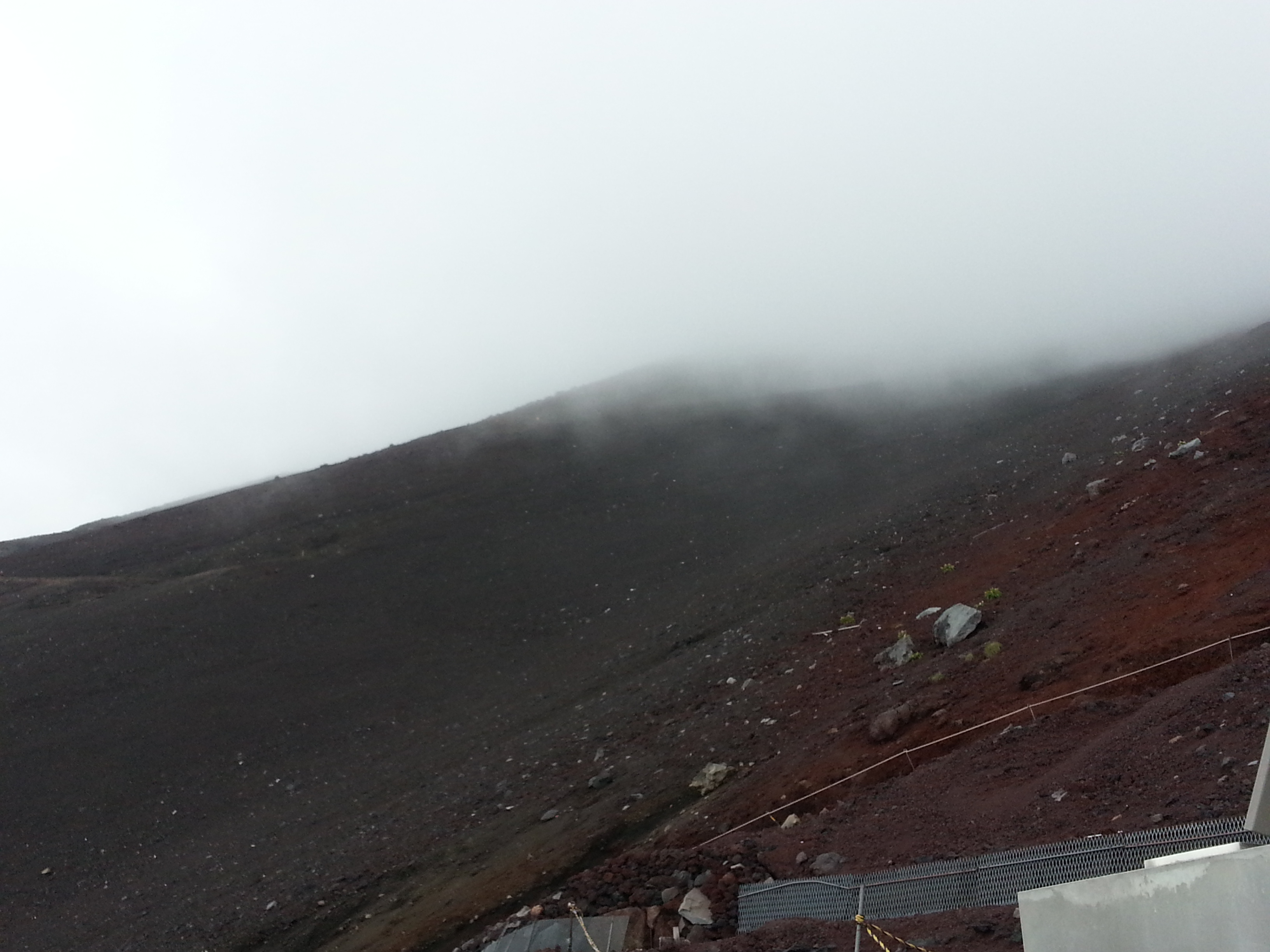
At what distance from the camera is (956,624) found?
14539mm

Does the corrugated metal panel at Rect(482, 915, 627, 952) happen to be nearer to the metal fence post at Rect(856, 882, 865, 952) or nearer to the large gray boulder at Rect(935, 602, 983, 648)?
the metal fence post at Rect(856, 882, 865, 952)

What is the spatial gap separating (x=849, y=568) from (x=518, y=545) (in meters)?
14.5

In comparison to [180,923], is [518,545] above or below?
above

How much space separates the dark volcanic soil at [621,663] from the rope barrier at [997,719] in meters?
0.12

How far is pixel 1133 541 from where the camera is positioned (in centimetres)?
1459

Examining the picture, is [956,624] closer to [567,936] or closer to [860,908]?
[860,908]

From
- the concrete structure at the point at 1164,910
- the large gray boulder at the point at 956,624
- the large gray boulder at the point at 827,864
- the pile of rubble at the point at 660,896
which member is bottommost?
the pile of rubble at the point at 660,896

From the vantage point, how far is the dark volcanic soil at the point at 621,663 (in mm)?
10375

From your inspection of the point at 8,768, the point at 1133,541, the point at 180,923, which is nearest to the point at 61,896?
the point at 180,923

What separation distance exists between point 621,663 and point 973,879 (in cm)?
1554

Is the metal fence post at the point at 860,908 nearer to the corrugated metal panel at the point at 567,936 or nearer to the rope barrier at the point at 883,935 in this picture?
the rope barrier at the point at 883,935

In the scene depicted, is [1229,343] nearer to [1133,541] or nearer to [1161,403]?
[1161,403]

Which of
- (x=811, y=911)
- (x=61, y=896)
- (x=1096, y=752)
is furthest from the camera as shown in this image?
(x=61, y=896)

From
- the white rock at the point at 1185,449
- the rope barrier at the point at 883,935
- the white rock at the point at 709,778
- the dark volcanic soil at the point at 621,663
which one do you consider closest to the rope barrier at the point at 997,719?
the dark volcanic soil at the point at 621,663
